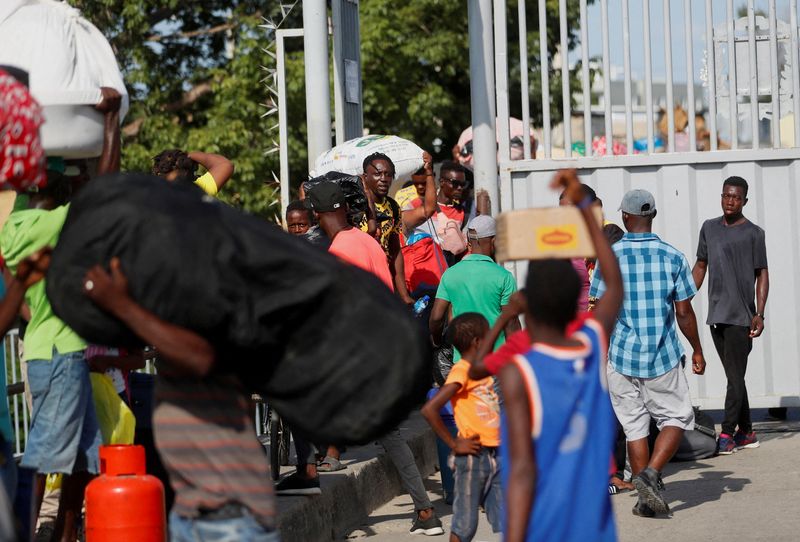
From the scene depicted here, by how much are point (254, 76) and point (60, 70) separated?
65.8ft

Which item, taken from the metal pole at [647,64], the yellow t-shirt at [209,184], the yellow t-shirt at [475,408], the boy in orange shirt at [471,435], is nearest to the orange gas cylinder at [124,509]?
the boy in orange shirt at [471,435]

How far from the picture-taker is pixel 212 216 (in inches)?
154

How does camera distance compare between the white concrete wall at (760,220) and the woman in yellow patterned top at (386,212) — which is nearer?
the woman in yellow patterned top at (386,212)

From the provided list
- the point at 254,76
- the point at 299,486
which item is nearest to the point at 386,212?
the point at 299,486

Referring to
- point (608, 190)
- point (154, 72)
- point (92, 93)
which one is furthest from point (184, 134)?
point (92, 93)

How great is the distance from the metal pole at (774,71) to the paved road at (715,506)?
2.50 m

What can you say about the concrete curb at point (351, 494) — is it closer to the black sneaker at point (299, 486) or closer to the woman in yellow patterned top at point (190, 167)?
the black sneaker at point (299, 486)

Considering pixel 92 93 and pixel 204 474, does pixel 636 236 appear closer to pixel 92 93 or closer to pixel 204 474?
pixel 92 93

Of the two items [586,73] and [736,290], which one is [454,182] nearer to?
[586,73]

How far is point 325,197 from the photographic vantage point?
25.5 ft

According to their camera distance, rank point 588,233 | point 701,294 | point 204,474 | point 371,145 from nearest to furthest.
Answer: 1. point 204,474
2. point 588,233
3. point 371,145
4. point 701,294

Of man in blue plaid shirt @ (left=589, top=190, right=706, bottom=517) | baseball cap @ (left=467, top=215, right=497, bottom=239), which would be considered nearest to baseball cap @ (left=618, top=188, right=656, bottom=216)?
man in blue plaid shirt @ (left=589, top=190, right=706, bottom=517)

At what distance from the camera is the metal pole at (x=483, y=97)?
11.3 metres

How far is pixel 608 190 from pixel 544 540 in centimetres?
734
